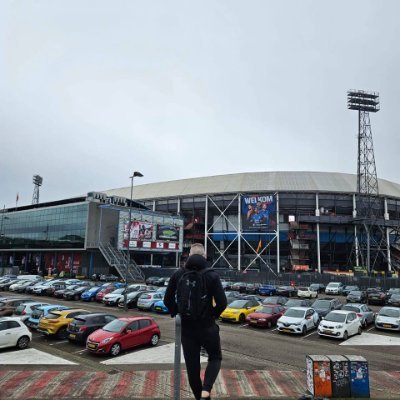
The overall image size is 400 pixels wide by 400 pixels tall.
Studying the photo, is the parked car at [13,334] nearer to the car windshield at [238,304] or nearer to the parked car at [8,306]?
the parked car at [8,306]

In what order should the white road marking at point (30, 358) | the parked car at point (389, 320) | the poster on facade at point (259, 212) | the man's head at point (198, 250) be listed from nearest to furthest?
1. the man's head at point (198, 250)
2. the white road marking at point (30, 358)
3. the parked car at point (389, 320)
4. the poster on facade at point (259, 212)

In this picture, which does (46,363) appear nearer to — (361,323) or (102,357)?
(102,357)

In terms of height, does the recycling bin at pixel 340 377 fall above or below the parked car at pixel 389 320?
above

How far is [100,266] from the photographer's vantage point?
66.1m

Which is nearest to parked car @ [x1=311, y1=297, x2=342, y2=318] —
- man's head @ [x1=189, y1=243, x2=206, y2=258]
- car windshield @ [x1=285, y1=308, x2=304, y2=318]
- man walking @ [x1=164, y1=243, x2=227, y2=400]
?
car windshield @ [x1=285, y1=308, x2=304, y2=318]

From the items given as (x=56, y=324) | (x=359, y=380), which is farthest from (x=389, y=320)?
(x=56, y=324)

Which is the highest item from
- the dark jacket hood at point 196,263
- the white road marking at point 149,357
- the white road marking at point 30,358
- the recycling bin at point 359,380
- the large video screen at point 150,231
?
the large video screen at point 150,231

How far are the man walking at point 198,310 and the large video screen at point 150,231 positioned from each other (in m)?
56.7

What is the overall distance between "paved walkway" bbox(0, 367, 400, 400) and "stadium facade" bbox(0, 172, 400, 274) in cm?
5297

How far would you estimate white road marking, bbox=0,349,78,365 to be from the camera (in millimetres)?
13680

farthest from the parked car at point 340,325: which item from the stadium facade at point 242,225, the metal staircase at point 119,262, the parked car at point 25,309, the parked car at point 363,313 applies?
the stadium facade at point 242,225

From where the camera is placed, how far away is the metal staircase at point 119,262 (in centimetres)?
6103

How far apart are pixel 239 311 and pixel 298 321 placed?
4.76 metres

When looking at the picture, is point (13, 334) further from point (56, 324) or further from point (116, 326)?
point (116, 326)
